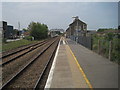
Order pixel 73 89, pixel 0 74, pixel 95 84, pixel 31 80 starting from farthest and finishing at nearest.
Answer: pixel 0 74, pixel 31 80, pixel 95 84, pixel 73 89

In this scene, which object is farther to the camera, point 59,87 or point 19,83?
point 19,83

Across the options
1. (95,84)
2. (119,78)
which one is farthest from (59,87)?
(119,78)

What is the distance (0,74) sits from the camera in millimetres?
9258

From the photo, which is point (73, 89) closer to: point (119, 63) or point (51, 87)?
point (51, 87)

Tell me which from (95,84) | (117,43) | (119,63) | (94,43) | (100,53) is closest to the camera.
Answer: (95,84)

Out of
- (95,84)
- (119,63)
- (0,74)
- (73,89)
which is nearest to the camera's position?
(73,89)

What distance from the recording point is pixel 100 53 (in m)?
16.4

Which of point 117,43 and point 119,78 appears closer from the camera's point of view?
point 119,78

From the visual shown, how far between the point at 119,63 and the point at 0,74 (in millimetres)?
7159

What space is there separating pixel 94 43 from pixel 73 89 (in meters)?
14.7

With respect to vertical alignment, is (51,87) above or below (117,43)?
below

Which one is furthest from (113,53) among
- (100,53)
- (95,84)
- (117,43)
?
(95,84)

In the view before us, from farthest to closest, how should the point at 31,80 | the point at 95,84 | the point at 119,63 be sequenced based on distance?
the point at 119,63
the point at 31,80
the point at 95,84

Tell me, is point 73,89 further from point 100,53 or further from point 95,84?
point 100,53
